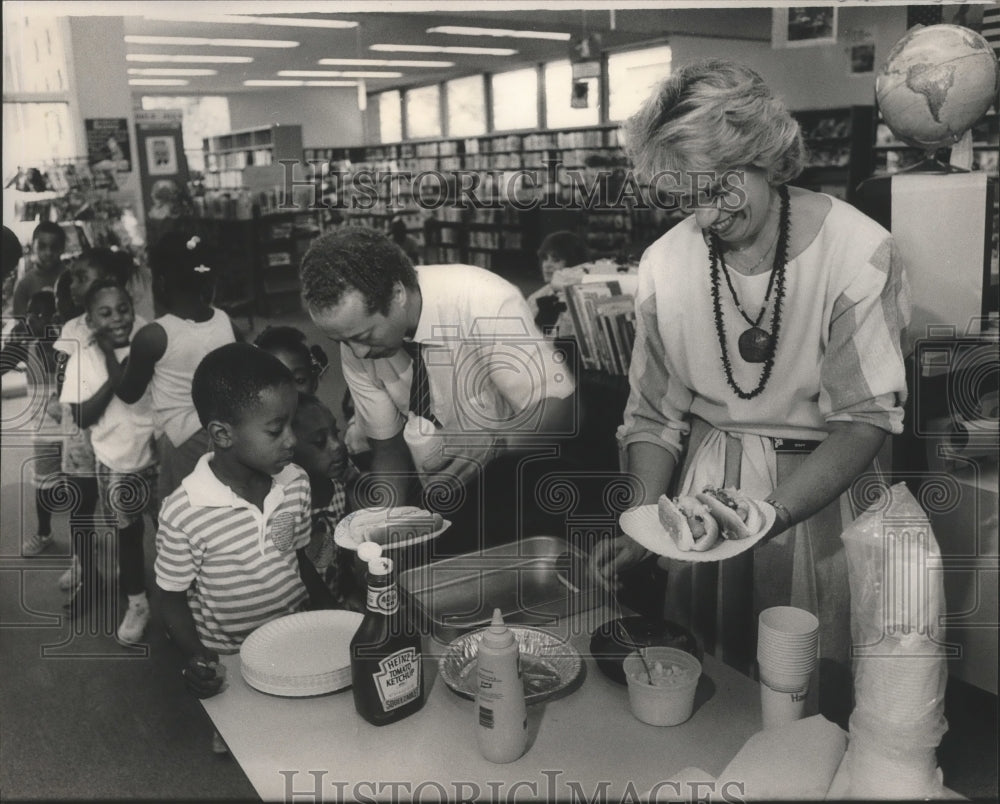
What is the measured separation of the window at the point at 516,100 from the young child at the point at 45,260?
3.52ft

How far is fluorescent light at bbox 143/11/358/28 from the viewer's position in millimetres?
1882

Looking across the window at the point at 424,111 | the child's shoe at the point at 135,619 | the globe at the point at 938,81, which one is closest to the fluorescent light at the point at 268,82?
the window at the point at 424,111

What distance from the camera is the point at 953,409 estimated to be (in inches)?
82.0

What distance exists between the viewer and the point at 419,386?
6.63 feet

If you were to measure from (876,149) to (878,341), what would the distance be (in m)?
4.59

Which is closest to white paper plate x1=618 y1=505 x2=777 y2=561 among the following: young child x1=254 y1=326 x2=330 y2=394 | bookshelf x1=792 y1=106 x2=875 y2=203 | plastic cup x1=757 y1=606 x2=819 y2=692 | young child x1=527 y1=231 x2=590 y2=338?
plastic cup x1=757 y1=606 x2=819 y2=692

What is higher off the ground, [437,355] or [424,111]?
[424,111]

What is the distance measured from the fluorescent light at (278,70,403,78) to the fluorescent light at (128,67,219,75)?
0.16 metres

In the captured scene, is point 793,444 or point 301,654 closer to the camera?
point 301,654

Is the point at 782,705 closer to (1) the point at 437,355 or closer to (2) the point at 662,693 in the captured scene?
(2) the point at 662,693

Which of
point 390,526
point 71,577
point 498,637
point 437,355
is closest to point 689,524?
point 498,637

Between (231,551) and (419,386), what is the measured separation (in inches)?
22.4

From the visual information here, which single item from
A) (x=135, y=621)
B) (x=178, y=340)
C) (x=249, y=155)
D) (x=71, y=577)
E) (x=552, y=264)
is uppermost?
(x=249, y=155)

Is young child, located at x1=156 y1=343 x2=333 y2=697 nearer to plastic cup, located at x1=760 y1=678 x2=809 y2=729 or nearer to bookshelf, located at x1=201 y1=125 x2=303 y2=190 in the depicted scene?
bookshelf, located at x1=201 y1=125 x2=303 y2=190
